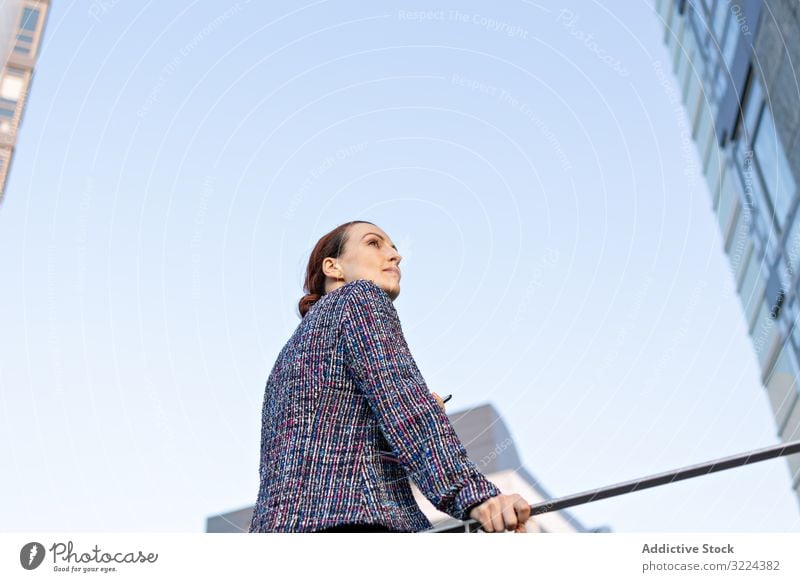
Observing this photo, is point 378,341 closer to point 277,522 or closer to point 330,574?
point 277,522

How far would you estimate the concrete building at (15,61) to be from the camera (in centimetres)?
629

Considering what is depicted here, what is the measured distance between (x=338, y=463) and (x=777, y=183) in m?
11.6

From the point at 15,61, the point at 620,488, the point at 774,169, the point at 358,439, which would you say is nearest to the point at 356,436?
the point at 358,439

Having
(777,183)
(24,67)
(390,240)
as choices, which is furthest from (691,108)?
(390,240)

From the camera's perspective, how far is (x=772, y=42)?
11.4 metres

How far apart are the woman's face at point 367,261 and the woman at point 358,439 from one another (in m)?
0.34

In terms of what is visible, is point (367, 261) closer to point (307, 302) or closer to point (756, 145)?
point (307, 302)

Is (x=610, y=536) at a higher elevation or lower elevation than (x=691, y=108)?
lower

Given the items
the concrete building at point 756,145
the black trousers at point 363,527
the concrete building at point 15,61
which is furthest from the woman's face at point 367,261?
the concrete building at point 756,145

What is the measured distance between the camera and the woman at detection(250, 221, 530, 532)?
2.24 meters

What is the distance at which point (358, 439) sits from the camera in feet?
7.98

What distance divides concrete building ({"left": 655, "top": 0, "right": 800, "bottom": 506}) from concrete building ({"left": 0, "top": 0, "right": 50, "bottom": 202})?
7.88 m

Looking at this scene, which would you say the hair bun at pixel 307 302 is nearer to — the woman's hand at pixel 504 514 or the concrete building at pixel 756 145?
the woman's hand at pixel 504 514

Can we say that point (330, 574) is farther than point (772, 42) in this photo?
No
